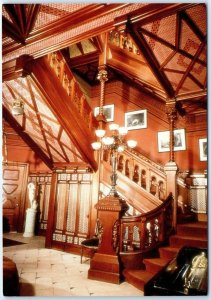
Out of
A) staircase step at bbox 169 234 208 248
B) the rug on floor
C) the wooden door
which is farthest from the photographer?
the wooden door

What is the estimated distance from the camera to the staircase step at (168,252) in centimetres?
469

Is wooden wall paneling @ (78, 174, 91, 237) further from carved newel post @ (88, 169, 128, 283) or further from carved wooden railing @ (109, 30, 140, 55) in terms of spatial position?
→ carved wooden railing @ (109, 30, 140, 55)

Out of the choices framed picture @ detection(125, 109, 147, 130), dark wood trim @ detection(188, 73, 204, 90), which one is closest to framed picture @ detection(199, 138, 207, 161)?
framed picture @ detection(125, 109, 147, 130)

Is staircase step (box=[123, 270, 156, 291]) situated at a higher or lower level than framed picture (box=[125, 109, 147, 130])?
lower

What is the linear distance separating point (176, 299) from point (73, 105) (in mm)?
4749

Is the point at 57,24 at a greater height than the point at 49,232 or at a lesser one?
greater

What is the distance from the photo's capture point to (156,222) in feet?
16.8

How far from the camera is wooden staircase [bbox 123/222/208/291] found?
176 inches

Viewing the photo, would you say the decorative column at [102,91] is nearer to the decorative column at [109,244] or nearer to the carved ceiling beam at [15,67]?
the decorative column at [109,244]

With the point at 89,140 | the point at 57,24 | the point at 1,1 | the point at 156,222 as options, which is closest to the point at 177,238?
the point at 156,222

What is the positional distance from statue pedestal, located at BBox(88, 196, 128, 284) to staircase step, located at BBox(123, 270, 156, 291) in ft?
0.47

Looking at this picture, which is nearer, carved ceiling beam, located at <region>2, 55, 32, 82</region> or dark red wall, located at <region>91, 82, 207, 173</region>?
carved ceiling beam, located at <region>2, 55, 32, 82</region>

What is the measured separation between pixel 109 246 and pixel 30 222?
5278 mm

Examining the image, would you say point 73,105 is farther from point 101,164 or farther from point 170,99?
point 170,99
